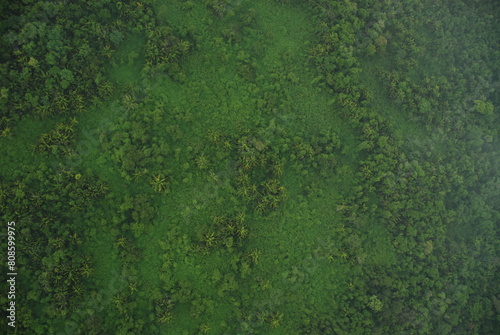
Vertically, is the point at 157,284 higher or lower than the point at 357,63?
lower

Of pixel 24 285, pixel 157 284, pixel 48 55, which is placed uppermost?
pixel 48 55

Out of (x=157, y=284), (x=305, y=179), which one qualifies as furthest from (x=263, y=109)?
(x=157, y=284)

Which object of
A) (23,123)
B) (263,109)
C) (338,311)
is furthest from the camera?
(263,109)

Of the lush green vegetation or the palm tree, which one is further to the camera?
the palm tree

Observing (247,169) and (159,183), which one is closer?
(159,183)

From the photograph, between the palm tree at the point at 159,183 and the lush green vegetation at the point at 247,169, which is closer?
the lush green vegetation at the point at 247,169

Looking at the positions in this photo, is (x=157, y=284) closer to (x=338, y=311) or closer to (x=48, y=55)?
(x=338, y=311)

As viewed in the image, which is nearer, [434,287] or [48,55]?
[48,55]

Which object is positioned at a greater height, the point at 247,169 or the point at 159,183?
the point at 247,169
